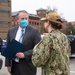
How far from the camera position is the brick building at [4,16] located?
95.3 metres

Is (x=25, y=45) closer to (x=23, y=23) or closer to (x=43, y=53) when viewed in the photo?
(x=23, y=23)

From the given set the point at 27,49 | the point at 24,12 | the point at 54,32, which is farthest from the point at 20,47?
the point at 54,32

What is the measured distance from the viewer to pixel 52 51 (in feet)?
11.7

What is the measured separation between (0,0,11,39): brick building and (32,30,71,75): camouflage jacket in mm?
91285

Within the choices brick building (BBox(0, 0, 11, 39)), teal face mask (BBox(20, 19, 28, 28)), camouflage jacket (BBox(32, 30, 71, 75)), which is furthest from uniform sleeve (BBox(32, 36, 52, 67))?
brick building (BBox(0, 0, 11, 39))

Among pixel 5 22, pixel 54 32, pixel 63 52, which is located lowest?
pixel 5 22

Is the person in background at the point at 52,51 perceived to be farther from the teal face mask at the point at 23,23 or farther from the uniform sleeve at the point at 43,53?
the teal face mask at the point at 23,23

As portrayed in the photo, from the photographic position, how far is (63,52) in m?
3.66

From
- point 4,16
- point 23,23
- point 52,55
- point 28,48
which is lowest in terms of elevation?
point 4,16

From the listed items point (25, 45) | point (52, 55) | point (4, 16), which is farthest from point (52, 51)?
point (4, 16)

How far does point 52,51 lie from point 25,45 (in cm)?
123

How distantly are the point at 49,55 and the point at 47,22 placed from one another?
413 millimetres

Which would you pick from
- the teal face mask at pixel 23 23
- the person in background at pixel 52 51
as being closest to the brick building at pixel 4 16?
the teal face mask at pixel 23 23

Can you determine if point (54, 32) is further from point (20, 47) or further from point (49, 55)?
point (20, 47)
